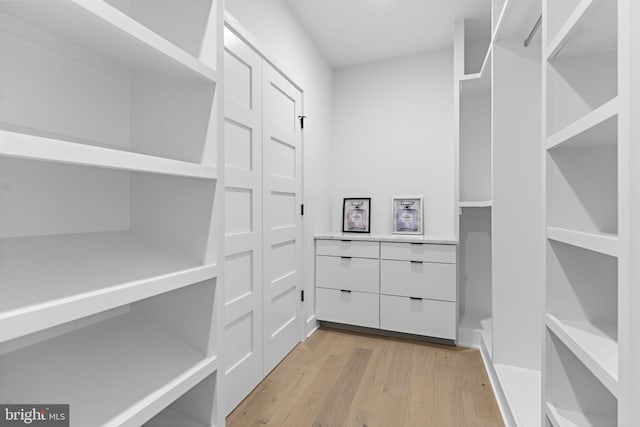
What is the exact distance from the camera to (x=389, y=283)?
263cm

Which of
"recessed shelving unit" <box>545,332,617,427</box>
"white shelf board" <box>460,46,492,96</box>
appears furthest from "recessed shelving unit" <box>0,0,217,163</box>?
"white shelf board" <box>460,46,492,96</box>

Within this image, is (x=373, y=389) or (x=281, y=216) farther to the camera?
(x=281, y=216)

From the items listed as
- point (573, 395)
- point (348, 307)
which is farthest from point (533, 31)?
point (348, 307)

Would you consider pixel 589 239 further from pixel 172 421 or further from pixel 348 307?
pixel 348 307

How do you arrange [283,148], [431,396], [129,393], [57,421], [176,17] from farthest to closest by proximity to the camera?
[283,148] → [431,396] → [176,17] → [129,393] → [57,421]

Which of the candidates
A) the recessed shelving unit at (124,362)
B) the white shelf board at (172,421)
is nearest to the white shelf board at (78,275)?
the recessed shelving unit at (124,362)

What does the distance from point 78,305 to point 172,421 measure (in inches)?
24.4

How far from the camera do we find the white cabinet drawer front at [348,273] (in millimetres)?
2693

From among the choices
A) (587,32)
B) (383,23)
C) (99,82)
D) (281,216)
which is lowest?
(281,216)

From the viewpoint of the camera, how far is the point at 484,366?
220cm

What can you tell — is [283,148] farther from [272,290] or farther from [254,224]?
[272,290]

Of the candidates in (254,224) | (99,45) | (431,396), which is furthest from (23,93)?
(431,396)

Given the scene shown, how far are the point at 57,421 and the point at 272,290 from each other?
4.97ft

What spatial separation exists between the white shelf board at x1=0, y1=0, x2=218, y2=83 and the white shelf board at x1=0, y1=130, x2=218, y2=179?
0.89 feet
